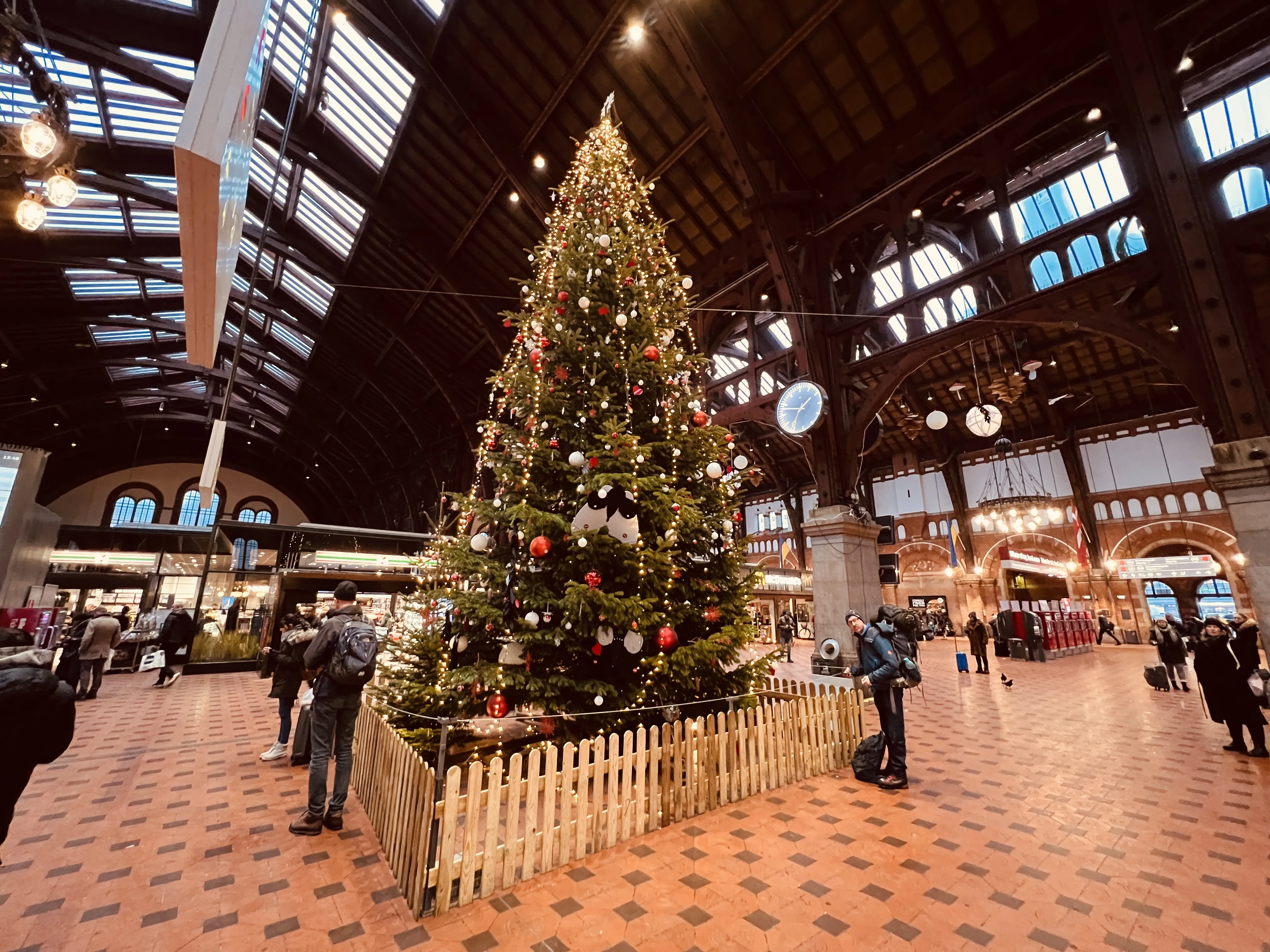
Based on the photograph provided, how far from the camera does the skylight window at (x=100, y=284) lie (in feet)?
46.8

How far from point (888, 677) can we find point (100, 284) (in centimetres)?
2294

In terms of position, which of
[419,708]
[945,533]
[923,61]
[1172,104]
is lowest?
[419,708]

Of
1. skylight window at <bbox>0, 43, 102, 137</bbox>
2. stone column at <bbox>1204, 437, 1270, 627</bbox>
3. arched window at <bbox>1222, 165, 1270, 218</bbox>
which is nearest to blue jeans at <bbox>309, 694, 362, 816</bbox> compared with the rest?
stone column at <bbox>1204, 437, 1270, 627</bbox>

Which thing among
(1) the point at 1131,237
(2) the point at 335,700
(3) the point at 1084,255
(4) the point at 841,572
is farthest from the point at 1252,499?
(3) the point at 1084,255

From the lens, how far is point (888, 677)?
4234mm

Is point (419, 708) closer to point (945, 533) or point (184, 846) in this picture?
point (184, 846)

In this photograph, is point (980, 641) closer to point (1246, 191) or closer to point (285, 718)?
point (1246, 191)

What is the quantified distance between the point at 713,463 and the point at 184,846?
450cm

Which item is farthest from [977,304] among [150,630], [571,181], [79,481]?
[79,481]

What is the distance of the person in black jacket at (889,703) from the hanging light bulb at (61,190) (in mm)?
8159

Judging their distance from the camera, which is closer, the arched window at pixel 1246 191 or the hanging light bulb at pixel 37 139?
the hanging light bulb at pixel 37 139

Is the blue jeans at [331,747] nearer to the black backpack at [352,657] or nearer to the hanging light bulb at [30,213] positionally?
the black backpack at [352,657]

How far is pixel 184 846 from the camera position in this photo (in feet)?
9.86

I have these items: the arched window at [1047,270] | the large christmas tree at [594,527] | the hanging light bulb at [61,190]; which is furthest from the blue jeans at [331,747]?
the arched window at [1047,270]
